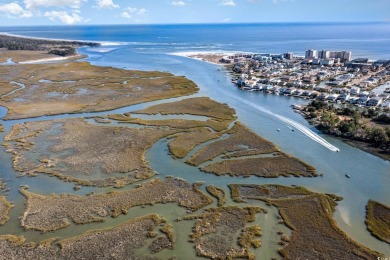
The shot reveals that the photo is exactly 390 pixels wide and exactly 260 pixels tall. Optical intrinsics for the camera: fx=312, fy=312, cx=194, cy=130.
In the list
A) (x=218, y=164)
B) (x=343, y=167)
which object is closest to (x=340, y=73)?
(x=343, y=167)

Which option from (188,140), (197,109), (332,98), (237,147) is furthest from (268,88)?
(188,140)

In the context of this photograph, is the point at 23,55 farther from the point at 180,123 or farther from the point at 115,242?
the point at 115,242

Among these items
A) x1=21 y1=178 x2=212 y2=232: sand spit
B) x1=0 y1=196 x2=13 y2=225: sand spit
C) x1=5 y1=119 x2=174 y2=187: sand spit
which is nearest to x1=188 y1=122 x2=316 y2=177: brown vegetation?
x1=21 y1=178 x2=212 y2=232: sand spit

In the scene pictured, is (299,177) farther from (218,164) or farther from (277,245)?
(277,245)

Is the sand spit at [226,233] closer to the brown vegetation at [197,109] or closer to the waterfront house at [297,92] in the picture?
the brown vegetation at [197,109]

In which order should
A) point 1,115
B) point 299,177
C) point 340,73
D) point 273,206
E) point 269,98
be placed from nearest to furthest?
point 273,206, point 299,177, point 1,115, point 269,98, point 340,73

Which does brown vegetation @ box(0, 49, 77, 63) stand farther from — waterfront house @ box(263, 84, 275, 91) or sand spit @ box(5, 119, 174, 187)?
waterfront house @ box(263, 84, 275, 91)

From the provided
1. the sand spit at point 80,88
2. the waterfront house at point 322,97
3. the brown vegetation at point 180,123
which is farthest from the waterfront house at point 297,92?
the brown vegetation at point 180,123

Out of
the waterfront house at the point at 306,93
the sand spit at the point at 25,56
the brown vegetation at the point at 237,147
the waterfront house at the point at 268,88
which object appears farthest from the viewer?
the sand spit at the point at 25,56
